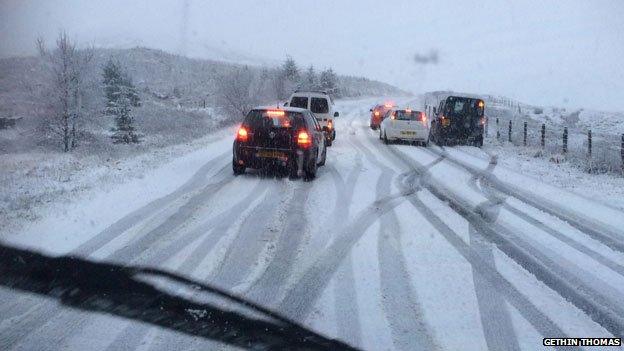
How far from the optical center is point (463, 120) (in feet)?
73.1

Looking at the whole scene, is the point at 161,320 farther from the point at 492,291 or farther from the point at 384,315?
the point at 492,291

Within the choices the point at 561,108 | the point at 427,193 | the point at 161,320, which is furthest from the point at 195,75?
the point at 161,320

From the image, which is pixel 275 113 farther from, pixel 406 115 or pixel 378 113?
pixel 378 113

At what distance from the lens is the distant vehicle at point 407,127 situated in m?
21.0

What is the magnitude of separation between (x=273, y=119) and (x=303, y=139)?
2.68 feet

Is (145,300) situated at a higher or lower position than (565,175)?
lower

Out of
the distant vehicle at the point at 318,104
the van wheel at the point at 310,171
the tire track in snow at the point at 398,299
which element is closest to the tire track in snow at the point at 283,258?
the tire track in snow at the point at 398,299

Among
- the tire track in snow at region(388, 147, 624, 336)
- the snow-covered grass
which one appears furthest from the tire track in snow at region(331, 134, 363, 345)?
the snow-covered grass

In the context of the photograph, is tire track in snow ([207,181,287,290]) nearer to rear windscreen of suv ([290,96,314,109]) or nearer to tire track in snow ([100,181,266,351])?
tire track in snow ([100,181,266,351])

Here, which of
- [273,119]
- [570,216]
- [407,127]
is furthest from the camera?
[407,127]

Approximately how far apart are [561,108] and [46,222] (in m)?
60.3

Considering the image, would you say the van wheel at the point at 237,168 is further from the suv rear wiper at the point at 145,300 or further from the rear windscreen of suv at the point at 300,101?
the rear windscreen of suv at the point at 300,101

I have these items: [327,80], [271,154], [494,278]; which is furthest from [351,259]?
[327,80]

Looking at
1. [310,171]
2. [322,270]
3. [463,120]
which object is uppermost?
[463,120]
